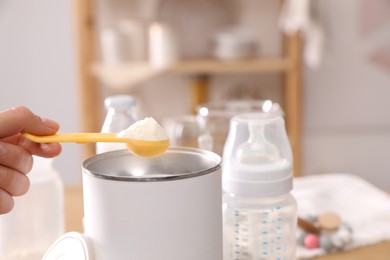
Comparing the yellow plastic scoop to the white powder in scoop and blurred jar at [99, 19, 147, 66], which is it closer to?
the white powder in scoop

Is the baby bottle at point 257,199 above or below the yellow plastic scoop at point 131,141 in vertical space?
below

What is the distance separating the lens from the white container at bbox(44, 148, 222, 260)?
0.55m

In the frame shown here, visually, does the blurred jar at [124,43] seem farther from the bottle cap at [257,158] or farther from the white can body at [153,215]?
the white can body at [153,215]

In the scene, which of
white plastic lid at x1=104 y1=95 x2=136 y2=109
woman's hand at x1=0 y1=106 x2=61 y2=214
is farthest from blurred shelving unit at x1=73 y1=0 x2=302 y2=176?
woman's hand at x1=0 y1=106 x2=61 y2=214

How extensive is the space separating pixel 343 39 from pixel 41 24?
4.31ft

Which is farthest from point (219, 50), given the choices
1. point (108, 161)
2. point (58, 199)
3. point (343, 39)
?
point (108, 161)

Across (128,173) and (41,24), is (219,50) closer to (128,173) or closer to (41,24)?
(41,24)

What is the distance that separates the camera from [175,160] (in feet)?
2.21

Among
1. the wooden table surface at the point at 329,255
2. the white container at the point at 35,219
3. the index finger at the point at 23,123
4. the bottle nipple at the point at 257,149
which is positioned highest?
the index finger at the point at 23,123

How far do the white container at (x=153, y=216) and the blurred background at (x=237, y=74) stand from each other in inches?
71.3

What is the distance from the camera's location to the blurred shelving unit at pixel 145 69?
226 centimetres

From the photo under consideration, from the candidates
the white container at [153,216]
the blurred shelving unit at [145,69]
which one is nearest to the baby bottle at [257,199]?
the white container at [153,216]

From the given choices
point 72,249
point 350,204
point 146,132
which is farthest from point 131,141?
point 350,204

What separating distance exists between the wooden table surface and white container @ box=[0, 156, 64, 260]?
0.13 metres
